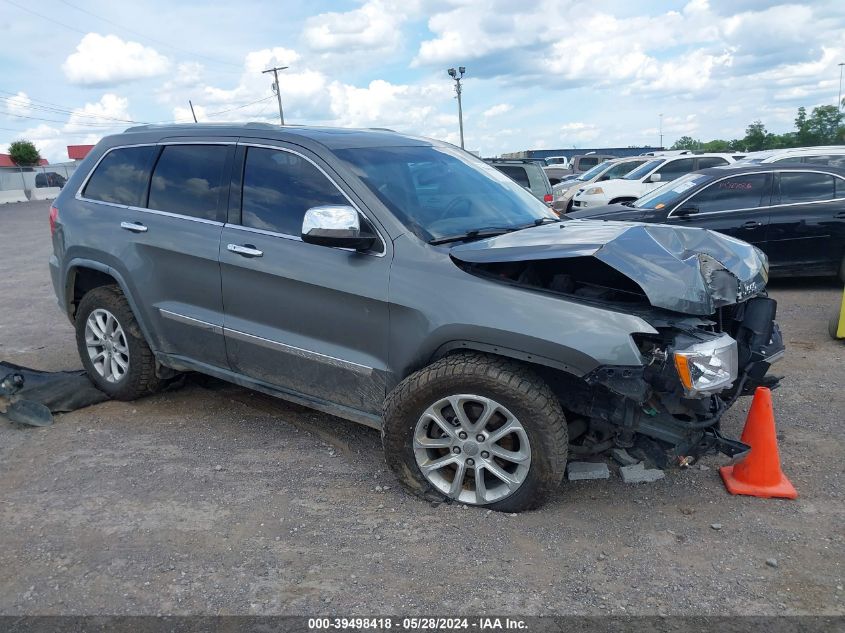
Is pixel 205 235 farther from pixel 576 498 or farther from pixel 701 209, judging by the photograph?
pixel 701 209

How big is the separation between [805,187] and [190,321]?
293 inches

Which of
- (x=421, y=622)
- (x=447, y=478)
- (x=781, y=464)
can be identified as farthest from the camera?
(x=781, y=464)

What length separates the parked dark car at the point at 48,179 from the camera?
4291 cm

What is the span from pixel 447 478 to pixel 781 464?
6.39 ft

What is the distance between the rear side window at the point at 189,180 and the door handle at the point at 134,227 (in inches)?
5.8

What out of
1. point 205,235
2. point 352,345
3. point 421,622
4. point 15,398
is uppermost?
point 205,235

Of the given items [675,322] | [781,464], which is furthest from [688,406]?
[781,464]

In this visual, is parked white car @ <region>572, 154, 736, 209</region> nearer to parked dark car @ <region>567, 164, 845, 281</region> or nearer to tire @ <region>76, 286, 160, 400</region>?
parked dark car @ <region>567, 164, 845, 281</region>

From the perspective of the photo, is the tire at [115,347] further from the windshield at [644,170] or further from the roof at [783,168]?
the windshield at [644,170]

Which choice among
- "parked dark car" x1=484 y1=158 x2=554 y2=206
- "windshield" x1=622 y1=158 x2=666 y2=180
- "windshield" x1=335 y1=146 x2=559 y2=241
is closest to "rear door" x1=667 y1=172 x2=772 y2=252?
"parked dark car" x1=484 y1=158 x2=554 y2=206

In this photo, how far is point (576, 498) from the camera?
3.73 m

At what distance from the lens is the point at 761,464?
147 inches

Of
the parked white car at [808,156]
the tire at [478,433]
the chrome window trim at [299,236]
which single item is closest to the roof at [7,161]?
the parked white car at [808,156]

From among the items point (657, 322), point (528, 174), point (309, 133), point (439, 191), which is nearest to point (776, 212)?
point (528, 174)
